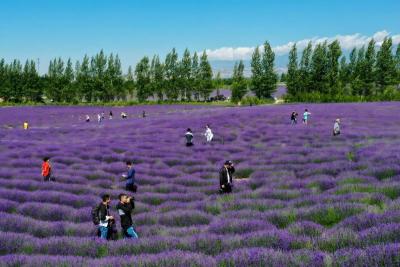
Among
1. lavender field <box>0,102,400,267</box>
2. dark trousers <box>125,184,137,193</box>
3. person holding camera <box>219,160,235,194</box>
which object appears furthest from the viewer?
dark trousers <box>125,184,137,193</box>

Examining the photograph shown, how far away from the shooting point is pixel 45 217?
11.0m

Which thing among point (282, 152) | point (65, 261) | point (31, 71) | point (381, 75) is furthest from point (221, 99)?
point (65, 261)

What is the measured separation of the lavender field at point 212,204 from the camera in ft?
20.7

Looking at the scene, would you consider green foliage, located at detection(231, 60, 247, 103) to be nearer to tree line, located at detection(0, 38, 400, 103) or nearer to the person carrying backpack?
tree line, located at detection(0, 38, 400, 103)

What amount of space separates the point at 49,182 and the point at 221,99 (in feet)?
330

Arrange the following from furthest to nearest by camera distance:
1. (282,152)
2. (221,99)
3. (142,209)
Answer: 1. (221,99)
2. (282,152)
3. (142,209)

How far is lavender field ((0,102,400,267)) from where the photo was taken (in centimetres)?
630

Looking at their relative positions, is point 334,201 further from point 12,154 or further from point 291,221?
point 12,154

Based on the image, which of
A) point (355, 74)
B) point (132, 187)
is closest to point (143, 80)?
point (355, 74)

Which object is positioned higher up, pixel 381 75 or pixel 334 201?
pixel 381 75

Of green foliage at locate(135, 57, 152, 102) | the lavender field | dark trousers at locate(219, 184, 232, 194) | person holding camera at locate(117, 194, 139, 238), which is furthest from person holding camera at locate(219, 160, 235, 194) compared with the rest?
green foliage at locate(135, 57, 152, 102)

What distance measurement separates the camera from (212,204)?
11375 millimetres

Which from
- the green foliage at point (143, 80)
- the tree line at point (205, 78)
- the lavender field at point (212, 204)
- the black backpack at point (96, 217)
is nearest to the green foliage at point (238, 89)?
the tree line at point (205, 78)

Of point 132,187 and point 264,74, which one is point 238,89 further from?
point 132,187
